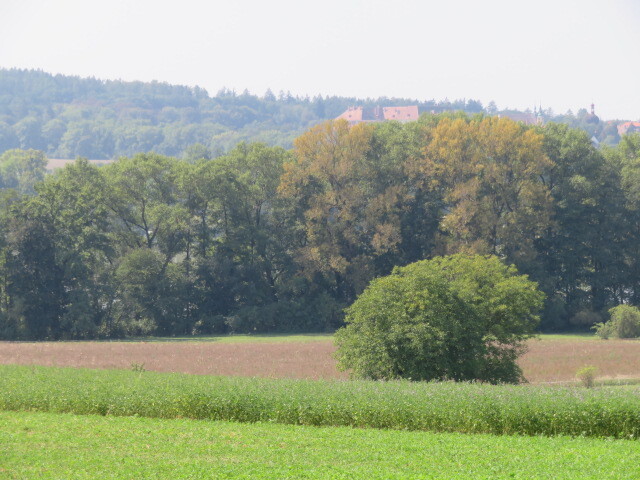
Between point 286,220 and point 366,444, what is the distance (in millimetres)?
59530

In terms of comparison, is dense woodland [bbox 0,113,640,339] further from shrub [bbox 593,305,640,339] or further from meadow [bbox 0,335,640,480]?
meadow [bbox 0,335,640,480]

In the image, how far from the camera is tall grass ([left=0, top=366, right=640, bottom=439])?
26516mm

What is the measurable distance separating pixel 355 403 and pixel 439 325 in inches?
427

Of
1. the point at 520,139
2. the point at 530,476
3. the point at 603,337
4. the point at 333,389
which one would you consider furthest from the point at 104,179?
the point at 530,476

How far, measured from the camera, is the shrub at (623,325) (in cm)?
6862

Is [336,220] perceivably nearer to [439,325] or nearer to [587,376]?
[587,376]

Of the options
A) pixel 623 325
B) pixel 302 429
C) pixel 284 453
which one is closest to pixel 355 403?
pixel 302 429

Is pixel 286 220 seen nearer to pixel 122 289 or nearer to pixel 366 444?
pixel 122 289

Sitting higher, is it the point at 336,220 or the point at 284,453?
the point at 336,220

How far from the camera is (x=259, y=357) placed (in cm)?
5650

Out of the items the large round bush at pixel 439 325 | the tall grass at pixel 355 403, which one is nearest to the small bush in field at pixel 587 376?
the large round bush at pixel 439 325

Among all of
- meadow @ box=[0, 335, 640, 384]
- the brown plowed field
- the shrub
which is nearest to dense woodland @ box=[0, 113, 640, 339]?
the shrub

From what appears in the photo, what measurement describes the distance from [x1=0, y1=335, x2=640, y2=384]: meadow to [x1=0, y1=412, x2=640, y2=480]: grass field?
1963cm

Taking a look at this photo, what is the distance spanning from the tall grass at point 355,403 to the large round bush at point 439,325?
5568 millimetres
